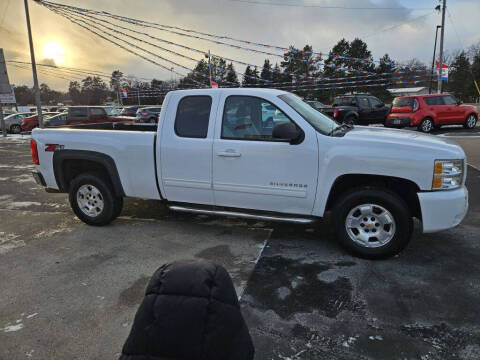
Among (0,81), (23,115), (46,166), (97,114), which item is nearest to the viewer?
(46,166)

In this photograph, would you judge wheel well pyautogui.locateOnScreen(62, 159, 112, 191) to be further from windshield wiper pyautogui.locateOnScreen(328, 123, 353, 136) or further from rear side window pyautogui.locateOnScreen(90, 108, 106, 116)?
rear side window pyautogui.locateOnScreen(90, 108, 106, 116)

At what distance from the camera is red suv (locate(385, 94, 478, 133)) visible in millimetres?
15594

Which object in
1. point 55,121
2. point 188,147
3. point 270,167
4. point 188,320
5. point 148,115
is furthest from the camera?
point 148,115

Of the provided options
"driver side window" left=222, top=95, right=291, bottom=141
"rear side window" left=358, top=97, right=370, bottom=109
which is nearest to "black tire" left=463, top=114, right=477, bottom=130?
"rear side window" left=358, top=97, right=370, bottom=109

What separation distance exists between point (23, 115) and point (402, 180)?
30.2 metres

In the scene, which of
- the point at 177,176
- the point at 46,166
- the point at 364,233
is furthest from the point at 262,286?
the point at 46,166

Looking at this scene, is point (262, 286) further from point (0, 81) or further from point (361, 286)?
point (0, 81)

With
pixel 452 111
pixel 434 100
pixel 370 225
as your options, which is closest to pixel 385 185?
pixel 370 225

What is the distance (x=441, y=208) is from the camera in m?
3.50

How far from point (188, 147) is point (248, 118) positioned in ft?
2.71

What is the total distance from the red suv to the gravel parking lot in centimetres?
1162

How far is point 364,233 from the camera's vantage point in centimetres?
381

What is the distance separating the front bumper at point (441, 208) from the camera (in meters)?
3.49

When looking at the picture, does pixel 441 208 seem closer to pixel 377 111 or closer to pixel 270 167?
pixel 270 167
